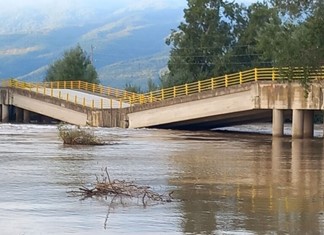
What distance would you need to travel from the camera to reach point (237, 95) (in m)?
47.1

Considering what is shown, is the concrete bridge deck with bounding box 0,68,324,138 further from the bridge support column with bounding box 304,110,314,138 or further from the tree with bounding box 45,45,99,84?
the tree with bounding box 45,45,99,84

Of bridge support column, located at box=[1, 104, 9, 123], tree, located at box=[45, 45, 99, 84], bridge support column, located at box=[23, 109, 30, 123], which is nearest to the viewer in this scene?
bridge support column, located at box=[1, 104, 9, 123]

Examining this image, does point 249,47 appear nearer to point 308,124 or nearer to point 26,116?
point 26,116

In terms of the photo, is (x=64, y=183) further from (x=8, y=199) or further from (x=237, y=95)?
(x=237, y=95)

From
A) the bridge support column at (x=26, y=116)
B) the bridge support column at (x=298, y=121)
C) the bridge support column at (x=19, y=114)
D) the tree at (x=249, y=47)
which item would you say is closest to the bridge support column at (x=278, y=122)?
the bridge support column at (x=298, y=121)

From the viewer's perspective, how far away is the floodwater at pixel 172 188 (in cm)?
1429

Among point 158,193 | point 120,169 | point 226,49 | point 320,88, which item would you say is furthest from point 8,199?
point 226,49

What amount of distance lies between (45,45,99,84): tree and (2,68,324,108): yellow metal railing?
38.2ft

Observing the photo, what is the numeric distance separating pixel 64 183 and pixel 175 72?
55456 mm

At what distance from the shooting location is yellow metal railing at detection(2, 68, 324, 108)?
158 ft

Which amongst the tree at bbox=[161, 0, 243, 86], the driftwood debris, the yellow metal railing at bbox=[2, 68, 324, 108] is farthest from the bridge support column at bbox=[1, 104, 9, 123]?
the driftwood debris

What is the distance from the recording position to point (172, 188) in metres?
19.7

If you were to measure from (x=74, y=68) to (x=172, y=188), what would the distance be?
6546 cm

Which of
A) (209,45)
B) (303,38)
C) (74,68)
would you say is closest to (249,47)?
(209,45)
